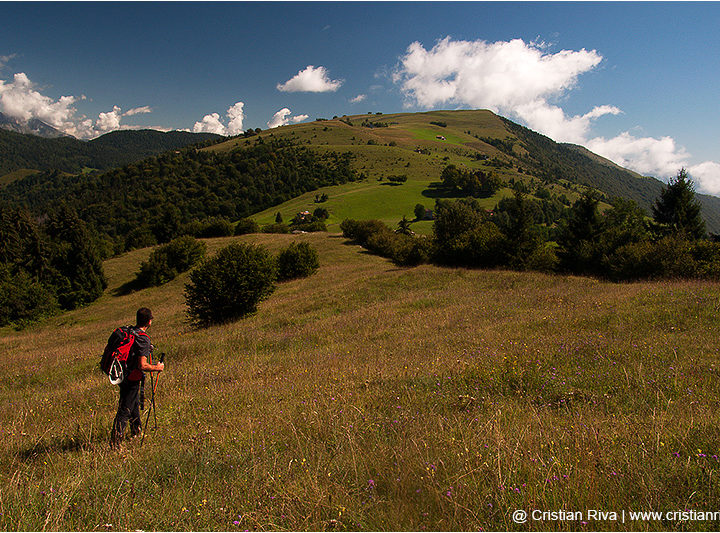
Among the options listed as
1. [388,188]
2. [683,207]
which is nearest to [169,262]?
[683,207]

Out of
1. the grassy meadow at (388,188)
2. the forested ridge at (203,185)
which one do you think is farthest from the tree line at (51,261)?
the forested ridge at (203,185)

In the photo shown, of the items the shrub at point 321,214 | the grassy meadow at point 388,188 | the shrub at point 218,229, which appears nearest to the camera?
the shrub at point 218,229

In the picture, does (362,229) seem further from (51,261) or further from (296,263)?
(51,261)

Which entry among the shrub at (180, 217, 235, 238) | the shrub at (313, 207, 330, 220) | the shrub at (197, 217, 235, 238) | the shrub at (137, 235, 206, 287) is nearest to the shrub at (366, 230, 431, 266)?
the shrub at (137, 235, 206, 287)

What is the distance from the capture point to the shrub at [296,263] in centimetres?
3657

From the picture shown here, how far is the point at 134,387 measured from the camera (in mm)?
4594

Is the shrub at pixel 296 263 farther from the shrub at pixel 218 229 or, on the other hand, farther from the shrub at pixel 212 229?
the shrub at pixel 212 229

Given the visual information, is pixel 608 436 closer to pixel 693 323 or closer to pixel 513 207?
pixel 693 323

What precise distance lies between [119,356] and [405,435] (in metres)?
4.10

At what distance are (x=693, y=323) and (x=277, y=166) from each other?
174373mm

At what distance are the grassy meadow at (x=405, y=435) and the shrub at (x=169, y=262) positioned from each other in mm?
37768

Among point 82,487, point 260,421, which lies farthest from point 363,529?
point 82,487

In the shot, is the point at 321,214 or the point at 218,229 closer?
the point at 218,229

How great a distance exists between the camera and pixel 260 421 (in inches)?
180
